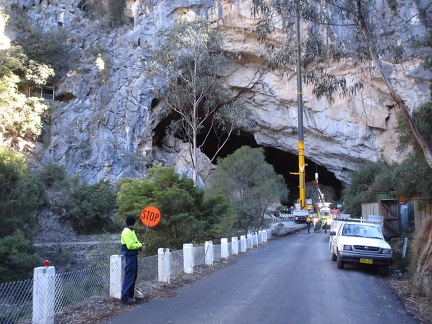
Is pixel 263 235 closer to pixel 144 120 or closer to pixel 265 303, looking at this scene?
pixel 144 120

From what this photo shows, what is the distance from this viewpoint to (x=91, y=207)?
33094 mm

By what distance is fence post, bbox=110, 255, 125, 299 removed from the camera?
805cm

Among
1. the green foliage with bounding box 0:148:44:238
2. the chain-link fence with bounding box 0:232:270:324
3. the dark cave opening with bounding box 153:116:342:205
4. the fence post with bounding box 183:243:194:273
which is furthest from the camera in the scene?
the dark cave opening with bounding box 153:116:342:205

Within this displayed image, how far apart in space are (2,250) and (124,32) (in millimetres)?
33866

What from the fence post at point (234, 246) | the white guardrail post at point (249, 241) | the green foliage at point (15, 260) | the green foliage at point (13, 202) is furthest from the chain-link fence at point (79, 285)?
the white guardrail post at point (249, 241)

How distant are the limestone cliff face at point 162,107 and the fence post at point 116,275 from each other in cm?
2980

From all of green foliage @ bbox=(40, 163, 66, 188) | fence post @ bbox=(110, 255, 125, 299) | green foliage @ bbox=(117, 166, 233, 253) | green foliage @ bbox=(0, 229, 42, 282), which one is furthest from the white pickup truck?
green foliage @ bbox=(40, 163, 66, 188)

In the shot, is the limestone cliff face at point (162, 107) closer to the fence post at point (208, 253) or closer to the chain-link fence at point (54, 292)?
the fence post at point (208, 253)

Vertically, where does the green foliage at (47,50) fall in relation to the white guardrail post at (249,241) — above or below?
above

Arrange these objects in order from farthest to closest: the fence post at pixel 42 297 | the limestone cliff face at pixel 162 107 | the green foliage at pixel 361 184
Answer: the limestone cliff face at pixel 162 107 → the green foliage at pixel 361 184 → the fence post at pixel 42 297

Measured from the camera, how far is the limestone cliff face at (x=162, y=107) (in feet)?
124

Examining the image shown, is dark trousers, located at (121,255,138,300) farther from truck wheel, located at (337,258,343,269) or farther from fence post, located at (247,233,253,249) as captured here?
fence post, located at (247,233,253,249)

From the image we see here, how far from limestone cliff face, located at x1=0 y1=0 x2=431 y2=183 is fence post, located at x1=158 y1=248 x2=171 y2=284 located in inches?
1096

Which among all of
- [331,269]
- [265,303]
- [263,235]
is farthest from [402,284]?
[263,235]
